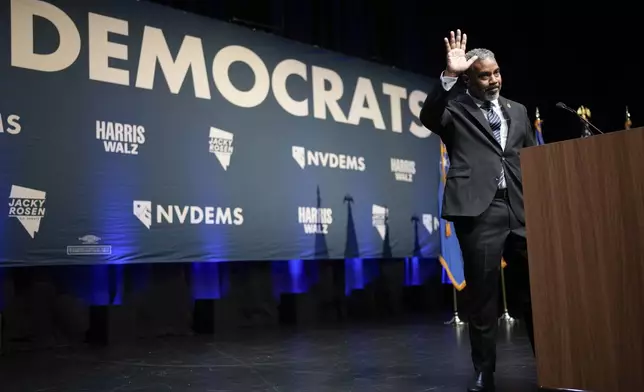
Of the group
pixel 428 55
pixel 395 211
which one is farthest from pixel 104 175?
pixel 428 55

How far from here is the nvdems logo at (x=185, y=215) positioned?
4.27 meters

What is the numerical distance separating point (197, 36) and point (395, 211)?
7.92 feet

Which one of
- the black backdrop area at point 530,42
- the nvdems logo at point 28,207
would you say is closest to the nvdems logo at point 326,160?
the black backdrop area at point 530,42

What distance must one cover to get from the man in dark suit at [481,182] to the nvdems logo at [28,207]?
8.85ft

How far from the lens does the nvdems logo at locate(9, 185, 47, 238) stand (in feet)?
12.2

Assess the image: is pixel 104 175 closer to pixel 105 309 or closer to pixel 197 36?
pixel 105 309

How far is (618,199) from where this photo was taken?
1.54 meters

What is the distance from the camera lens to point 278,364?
3.02 metres

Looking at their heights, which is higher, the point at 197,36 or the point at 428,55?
the point at 428,55

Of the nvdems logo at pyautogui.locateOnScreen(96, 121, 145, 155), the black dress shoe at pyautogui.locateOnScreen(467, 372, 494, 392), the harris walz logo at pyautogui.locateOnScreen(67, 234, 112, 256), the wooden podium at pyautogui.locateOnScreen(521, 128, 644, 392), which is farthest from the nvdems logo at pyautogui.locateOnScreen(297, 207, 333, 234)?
the wooden podium at pyautogui.locateOnScreen(521, 128, 644, 392)

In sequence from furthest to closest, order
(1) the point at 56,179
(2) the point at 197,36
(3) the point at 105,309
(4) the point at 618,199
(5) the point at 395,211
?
(5) the point at 395,211 < (2) the point at 197,36 < (3) the point at 105,309 < (1) the point at 56,179 < (4) the point at 618,199

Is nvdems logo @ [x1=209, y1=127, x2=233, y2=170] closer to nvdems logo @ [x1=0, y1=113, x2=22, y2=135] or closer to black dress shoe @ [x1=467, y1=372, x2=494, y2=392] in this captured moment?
nvdems logo @ [x1=0, y1=113, x2=22, y2=135]

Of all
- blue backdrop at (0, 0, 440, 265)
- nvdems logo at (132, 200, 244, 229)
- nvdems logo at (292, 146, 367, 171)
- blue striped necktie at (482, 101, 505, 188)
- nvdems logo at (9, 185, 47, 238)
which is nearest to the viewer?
blue striped necktie at (482, 101, 505, 188)

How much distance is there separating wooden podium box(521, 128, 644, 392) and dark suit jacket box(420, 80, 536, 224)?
0.31m
